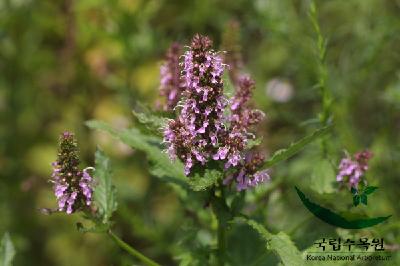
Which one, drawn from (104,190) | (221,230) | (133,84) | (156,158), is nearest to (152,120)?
(156,158)

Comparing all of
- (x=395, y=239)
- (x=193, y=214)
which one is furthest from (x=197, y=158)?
(x=395, y=239)

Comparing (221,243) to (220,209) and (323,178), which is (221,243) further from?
Result: (323,178)

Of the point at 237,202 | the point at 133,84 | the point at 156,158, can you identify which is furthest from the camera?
the point at 133,84

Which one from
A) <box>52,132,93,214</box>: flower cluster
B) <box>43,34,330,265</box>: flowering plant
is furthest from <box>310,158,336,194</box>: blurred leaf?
<box>52,132,93,214</box>: flower cluster

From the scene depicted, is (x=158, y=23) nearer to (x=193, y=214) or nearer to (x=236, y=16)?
(x=236, y=16)

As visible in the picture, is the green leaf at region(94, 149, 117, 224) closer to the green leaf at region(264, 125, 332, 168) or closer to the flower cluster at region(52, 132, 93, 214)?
the flower cluster at region(52, 132, 93, 214)

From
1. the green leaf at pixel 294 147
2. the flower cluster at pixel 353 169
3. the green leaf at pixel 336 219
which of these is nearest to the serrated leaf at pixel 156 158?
the green leaf at pixel 294 147
